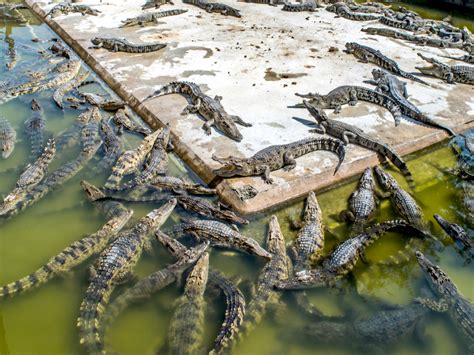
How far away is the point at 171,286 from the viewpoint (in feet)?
14.2

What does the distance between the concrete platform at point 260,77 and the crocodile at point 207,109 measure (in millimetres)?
151

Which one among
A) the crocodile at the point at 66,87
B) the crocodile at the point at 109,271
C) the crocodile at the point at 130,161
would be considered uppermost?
the crocodile at the point at 109,271

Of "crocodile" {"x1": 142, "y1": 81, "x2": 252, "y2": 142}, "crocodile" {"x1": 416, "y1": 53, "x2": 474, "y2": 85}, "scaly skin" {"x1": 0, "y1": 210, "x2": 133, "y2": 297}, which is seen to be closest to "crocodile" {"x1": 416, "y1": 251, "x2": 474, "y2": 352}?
"crocodile" {"x1": 142, "y1": 81, "x2": 252, "y2": 142}

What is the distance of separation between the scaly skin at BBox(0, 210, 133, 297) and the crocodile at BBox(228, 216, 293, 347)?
1969 millimetres

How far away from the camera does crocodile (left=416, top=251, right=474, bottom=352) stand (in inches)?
154

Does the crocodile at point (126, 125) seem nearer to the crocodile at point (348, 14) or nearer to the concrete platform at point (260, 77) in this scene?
the concrete platform at point (260, 77)

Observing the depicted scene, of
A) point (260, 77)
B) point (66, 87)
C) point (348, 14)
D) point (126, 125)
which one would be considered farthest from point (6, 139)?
point (348, 14)

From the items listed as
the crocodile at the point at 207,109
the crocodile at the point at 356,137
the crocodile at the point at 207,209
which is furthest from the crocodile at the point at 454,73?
the crocodile at the point at 207,209

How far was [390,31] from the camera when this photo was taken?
38.5 ft

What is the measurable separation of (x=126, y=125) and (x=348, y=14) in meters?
9.82

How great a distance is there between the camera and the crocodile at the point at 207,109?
21.8 ft

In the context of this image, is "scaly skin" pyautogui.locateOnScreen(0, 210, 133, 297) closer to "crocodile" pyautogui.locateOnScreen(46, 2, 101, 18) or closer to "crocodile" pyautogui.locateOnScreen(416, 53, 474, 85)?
"crocodile" pyautogui.locateOnScreen(416, 53, 474, 85)

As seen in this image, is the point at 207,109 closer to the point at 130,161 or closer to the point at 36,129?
the point at 130,161

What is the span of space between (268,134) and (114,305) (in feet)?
12.7
